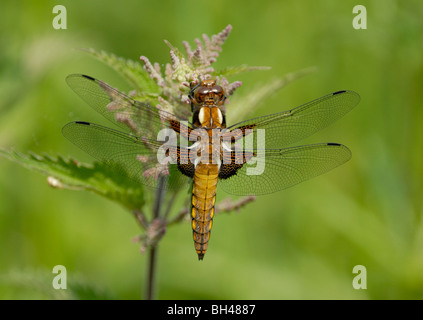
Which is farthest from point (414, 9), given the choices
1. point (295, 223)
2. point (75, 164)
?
point (75, 164)

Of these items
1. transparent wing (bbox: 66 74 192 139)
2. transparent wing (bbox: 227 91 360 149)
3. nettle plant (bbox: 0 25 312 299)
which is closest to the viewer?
nettle plant (bbox: 0 25 312 299)

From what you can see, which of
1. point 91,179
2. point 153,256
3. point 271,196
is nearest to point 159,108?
point 91,179

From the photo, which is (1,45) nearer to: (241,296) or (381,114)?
(241,296)

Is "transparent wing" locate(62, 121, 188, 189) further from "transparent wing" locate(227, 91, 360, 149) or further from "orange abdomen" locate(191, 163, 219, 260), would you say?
"transparent wing" locate(227, 91, 360, 149)

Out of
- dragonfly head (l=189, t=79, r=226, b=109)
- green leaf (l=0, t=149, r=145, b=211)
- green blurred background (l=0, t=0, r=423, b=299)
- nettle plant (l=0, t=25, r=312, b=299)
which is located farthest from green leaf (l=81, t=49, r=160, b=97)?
green blurred background (l=0, t=0, r=423, b=299)

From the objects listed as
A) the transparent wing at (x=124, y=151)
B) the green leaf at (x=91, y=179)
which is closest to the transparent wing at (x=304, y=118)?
the transparent wing at (x=124, y=151)

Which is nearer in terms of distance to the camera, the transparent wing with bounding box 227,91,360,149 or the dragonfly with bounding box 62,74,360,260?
the dragonfly with bounding box 62,74,360,260

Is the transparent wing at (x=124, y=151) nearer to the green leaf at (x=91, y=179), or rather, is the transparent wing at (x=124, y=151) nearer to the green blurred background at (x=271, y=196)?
the green leaf at (x=91, y=179)

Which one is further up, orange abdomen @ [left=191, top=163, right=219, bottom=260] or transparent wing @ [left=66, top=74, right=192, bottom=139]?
transparent wing @ [left=66, top=74, right=192, bottom=139]
